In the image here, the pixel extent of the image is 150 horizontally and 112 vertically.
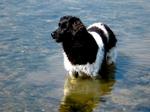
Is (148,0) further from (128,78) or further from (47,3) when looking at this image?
(128,78)

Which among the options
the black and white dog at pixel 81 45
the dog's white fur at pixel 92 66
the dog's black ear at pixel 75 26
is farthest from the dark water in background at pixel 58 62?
the dog's black ear at pixel 75 26

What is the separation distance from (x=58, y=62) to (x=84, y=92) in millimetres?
1762

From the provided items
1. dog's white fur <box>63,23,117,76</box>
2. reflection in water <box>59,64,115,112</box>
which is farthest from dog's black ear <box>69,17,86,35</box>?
reflection in water <box>59,64,115,112</box>

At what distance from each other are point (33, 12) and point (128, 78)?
18.8 ft

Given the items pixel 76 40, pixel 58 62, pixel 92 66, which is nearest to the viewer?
pixel 76 40

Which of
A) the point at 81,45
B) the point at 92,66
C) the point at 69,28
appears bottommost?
the point at 92,66

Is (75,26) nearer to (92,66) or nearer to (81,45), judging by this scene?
(81,45)

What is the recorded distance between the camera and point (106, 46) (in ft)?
34.1

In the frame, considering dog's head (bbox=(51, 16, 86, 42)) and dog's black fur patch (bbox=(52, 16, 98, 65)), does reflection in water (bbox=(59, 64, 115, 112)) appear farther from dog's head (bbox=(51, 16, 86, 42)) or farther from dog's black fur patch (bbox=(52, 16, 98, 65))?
dog's head (bbox=(51, 16, 86, 42))

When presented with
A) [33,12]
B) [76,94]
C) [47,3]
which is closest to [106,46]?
[76,94]

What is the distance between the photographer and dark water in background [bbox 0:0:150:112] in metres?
8.66

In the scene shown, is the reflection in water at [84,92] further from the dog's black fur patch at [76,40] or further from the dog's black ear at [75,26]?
the dog's black ear at [75,26]

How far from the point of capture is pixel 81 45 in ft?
30.7

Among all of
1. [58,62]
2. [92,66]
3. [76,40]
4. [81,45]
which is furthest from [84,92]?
[58,62]
